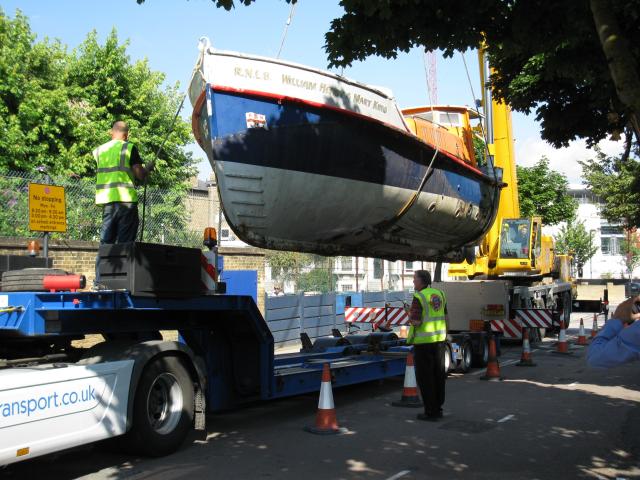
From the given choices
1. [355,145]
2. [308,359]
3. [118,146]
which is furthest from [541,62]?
[118,146]

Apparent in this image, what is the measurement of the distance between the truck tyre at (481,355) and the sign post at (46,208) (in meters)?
8.13

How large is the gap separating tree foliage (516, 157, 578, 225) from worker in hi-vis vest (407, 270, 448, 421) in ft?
73.9

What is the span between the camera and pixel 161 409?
6457 millimetres

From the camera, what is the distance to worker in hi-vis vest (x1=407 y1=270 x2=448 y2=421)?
7.93m

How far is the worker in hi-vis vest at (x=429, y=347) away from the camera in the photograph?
7.93 metres

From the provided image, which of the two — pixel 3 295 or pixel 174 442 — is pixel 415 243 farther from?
pixel 3 295

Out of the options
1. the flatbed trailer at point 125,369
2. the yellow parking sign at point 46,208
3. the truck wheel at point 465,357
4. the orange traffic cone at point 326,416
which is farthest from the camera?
the truck wheel at point 465,357

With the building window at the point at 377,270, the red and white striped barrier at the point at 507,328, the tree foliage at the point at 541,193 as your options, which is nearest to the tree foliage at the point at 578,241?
the building window at the point at 377,270

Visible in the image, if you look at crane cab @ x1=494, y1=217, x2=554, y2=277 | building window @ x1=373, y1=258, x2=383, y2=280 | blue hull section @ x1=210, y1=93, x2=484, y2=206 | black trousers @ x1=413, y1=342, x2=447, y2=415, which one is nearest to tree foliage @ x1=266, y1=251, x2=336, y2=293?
crane cab @ x1=494, y1=217, x2=554, y2=277

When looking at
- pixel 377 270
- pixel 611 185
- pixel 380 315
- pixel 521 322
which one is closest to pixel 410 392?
pixel 380 315

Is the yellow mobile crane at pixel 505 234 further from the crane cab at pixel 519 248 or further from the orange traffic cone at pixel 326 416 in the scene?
the orange traffic cone at pixel 326 416

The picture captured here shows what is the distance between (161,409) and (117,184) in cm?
232

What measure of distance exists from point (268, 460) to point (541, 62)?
7.49 meters

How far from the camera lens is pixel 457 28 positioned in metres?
7.04
